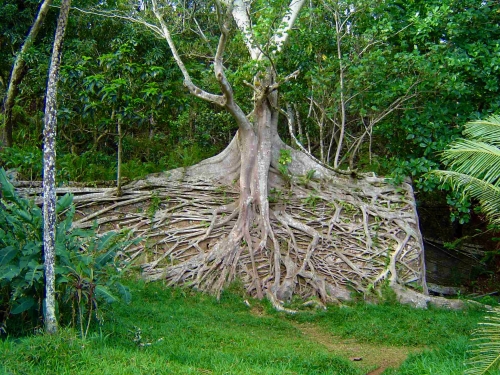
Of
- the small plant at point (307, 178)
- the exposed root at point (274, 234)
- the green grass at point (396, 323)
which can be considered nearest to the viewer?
the green grass at point (396, 323)

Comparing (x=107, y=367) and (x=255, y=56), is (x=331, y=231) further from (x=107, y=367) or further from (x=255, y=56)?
(x=107, y=367)

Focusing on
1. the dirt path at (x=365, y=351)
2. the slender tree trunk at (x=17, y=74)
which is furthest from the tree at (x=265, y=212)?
the slender tree trunk at (x=17, y=74)

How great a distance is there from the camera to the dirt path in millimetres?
8461

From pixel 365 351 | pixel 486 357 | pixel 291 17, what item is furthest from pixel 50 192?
pixel 291 17

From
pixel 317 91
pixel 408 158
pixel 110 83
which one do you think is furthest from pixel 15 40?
pixel 408 158

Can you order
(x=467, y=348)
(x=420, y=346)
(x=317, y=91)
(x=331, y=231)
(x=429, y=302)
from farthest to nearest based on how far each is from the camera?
(x=317, y=91)
(x=331, y=231)
(x=429, y=302)
(x=420, y=346)
(x=467, y=348)

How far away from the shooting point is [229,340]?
28.3ft

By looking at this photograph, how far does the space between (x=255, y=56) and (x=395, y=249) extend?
461cm

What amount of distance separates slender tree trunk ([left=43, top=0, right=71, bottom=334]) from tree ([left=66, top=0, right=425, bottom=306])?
3899 mm

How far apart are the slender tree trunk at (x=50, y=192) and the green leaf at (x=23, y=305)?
317 mm

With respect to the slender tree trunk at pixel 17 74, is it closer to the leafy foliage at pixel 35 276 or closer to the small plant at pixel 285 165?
the small plant at pixel 285 165

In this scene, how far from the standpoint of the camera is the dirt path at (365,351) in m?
8.46

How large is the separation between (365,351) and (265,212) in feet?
12.7

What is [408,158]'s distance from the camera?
1412 centimetres
